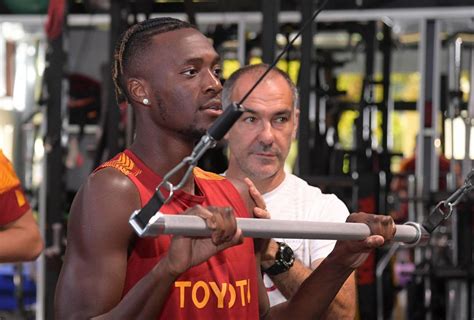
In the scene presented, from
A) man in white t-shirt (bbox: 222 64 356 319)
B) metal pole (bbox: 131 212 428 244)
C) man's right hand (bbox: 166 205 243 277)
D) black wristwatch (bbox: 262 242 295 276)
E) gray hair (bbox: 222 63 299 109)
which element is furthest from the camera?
gray hair (bbox: 222 63 299 109)

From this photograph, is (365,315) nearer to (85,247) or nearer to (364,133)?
(364,133)

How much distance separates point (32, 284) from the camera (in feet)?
29.8

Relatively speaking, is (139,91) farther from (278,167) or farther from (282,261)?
(278,167)

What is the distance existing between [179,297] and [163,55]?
0.49m

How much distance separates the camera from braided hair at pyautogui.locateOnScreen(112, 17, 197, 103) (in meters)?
2.31

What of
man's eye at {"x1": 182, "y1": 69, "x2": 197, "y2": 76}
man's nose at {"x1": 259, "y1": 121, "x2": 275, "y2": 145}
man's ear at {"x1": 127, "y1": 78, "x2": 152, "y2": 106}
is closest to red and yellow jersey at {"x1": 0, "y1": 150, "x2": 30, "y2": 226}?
man's nose at {"x1": 259, "y1": 121, "x2": 275, "y2": 145}

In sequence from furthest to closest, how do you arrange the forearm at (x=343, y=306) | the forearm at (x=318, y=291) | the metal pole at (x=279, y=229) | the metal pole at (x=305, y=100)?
1. the metal pole at (x=305, y=100)
2. the forearm at (x=343, y=306)
3. the forearm at (x=318, y=291)
4. the metal pole at (x=279, y=229)

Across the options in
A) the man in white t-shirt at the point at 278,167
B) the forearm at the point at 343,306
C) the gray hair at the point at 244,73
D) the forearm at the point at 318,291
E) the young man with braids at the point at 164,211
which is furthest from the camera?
the gray hair at the point at 244,73

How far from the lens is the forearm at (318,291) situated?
2.48 meters

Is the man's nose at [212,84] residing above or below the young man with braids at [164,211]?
above

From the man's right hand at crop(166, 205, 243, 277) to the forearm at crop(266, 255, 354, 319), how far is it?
22.2 inches

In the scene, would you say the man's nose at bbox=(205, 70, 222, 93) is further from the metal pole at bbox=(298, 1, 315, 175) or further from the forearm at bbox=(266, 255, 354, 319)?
the metal pole at bbox=(298, 1, 315, 175)

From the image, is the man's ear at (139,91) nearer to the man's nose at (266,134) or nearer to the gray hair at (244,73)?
the man's nose at (266,134)

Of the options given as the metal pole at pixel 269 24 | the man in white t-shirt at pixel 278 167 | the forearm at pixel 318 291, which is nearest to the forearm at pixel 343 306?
the man in white t-shirt at pixel 278 167
